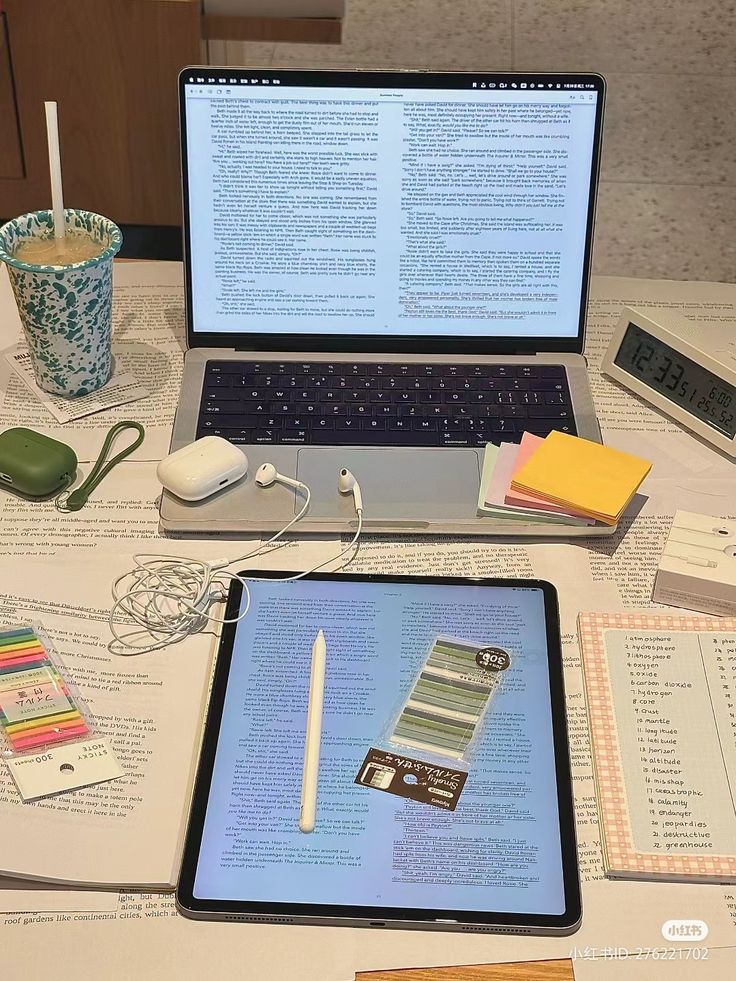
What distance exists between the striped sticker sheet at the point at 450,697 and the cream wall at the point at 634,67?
1558 millimetres

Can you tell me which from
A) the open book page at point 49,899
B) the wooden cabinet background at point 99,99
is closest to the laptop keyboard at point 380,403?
the open book page at point 49,899

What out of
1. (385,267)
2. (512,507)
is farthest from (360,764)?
(385,267)

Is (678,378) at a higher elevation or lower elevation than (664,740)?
higher

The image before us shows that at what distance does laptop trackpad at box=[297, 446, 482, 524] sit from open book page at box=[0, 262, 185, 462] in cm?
16

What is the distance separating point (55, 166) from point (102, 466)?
0.27 m

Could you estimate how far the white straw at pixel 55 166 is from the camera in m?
0.93

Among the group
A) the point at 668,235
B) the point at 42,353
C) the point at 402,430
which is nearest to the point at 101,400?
the point at 42,353

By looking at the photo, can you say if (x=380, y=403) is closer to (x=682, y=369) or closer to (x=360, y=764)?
(x=682, y=369)

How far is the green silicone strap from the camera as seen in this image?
0.91 m

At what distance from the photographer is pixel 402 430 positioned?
961mm

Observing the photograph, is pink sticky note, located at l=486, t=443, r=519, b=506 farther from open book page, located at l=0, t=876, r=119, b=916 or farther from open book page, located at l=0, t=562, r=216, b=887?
open book page, located at l=0, t=876, r=119, b=916

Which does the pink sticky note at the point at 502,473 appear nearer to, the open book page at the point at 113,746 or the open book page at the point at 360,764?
the open book page at the point at 360,764

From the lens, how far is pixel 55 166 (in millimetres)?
933

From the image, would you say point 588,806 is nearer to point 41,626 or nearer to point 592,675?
point 592,675
